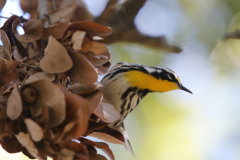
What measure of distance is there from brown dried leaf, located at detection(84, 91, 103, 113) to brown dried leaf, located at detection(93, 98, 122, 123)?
2cm

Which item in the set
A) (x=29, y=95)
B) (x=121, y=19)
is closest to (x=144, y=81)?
(x=121, y=19)

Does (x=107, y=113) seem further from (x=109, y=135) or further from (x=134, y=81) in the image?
(x=134, y=81)

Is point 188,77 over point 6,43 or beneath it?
beneath

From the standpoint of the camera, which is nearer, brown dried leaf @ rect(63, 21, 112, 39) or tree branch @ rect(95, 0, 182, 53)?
brown dried leaf @ rect(63, 21, 112, 39)

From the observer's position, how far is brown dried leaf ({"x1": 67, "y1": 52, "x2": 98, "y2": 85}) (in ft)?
1.69

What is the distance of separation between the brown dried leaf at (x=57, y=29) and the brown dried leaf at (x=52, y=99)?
0.45 ft

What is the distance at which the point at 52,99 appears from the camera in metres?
0.44

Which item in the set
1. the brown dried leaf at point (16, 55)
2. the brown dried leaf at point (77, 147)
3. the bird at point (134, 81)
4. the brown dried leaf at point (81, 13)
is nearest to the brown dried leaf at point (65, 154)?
the brown dried leaf at point (77, 147)

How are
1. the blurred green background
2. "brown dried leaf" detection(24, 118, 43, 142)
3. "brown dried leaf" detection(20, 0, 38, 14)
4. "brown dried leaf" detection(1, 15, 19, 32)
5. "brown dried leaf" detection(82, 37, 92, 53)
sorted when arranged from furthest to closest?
the blurred green background → "brown dried leaf" detection(20, 0, 38, 14) → "brown dried leaf" detection(1, 15, 19, 32) → "brown dried leaf" detection(82, 37, 92, 53) → "brown dried leaf" detection(24, 118, 43, 142)

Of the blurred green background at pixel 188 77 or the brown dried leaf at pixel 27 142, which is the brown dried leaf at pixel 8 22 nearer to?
the brown dried leaf at pixel 27 142

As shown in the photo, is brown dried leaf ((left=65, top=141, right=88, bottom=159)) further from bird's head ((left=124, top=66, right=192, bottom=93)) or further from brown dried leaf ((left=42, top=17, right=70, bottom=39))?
bird's head ((left=124, top=66, right=192, bottom=93))

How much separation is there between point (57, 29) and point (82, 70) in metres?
0.10

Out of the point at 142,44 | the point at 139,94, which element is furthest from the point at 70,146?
the point at 142,44

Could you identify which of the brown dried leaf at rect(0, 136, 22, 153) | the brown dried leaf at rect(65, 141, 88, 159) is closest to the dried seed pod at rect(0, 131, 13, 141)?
the brown dried leaf at rect(0, 136, 22, 153)
